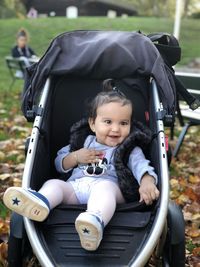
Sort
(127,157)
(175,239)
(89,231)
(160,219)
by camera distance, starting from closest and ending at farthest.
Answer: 1. (89,231)
2. (160,219)
3. (175,239)
4. (127,157)

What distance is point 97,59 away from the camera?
4.03 metres

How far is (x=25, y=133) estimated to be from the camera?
7.52 meters

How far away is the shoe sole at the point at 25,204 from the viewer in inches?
113

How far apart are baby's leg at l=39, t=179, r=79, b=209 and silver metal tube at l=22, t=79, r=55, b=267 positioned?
0.41ft

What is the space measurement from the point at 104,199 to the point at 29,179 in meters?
0.47

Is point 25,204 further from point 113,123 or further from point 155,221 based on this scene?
point 113,123

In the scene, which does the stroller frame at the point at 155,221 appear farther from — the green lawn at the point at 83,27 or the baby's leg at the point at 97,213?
the green lawn at the point at 83,27

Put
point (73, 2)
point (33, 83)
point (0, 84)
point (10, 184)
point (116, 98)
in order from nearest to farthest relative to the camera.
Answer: point (116, 98) → point (33, 83) → point (10, 184) → point (0, 84) → point (73, 2)

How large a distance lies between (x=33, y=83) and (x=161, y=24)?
26.9 m

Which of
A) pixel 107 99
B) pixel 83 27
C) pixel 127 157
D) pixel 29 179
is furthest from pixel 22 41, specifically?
pixel 83 27

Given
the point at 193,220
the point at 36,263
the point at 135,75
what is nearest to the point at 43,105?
the point at 135,75

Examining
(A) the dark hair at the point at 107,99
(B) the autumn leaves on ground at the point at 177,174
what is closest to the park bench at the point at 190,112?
(B) the autumn leaves on ground at the point at 177,174

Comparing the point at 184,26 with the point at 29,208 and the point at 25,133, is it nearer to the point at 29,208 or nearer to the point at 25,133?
the point at 25,133

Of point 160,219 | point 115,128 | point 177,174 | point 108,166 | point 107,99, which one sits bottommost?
point 177,174
